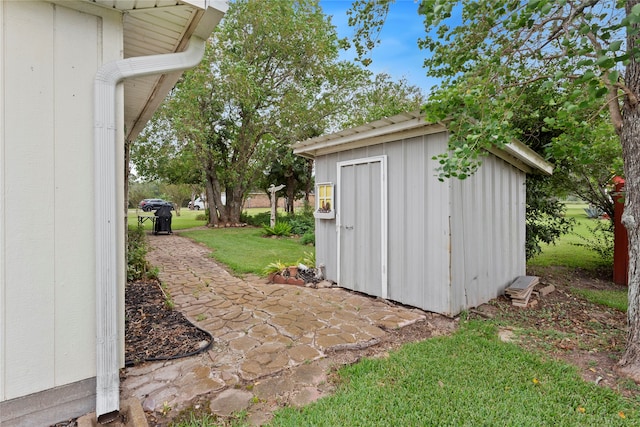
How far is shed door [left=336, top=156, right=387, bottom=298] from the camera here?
4.50 meters

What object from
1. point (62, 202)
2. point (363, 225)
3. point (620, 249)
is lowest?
point (620, 249)

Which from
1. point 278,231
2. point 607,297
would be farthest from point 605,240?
point 278,231

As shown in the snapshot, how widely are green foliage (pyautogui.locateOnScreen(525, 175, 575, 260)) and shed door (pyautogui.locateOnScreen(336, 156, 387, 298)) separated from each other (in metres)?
3.59

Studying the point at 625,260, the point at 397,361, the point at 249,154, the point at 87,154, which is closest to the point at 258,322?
the point at 397,361

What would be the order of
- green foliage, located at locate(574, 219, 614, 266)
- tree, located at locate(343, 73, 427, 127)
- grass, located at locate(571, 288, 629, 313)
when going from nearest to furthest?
grass, located at locate(571, 288, 629, 313)
green foliage, located at locate(574, 219, 614, 266)
tree, located at locate(343, 73, 427, 127)

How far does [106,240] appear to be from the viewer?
1931 mm

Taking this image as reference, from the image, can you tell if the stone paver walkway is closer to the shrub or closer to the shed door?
the shed door

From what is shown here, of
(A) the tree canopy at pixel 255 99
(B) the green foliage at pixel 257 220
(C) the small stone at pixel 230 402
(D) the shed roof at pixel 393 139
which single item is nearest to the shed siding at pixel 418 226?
(D) the shed roof at pixel 393 139

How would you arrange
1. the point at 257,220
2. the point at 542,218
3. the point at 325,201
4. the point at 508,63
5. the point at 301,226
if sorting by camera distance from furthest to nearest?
the point at 257,220 → the point at 301,226 → the point at 542,218 → the point at 325,201 → the point at 508,63

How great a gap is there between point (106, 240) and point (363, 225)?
3.51 meters

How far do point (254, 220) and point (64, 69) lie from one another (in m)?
15.2

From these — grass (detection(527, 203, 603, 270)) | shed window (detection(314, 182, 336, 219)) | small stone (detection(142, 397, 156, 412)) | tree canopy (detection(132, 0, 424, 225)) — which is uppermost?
tree canopy (detection(132, 0, 424, 225))

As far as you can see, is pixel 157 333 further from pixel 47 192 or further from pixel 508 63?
pixel 508 63

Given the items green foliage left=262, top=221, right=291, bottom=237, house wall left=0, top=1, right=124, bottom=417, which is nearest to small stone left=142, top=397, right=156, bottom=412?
house wall left=0, top=1, right=124, bottom=417
